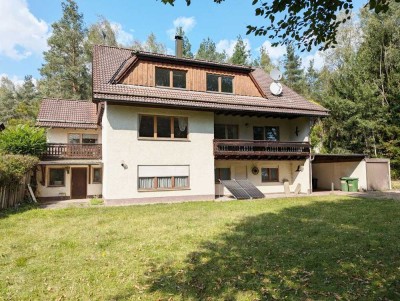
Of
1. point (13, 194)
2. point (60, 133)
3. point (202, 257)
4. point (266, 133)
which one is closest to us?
point (202, 257)

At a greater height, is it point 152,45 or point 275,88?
point 152,45

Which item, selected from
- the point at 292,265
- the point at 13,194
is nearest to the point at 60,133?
the point at 13,194

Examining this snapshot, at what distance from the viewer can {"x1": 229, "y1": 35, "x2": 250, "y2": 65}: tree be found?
48.4m

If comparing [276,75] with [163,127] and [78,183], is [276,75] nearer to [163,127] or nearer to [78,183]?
[163,127]

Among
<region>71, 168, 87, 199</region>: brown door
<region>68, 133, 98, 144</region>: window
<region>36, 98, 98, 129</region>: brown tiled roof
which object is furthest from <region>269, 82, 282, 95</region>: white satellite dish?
<region>71, 168, 87, 199</region>: brown door

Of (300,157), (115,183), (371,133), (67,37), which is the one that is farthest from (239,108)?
(67,37)

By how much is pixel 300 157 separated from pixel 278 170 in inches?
73.9

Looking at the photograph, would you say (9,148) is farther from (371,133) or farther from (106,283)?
(371,133)

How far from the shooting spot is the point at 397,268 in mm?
5211

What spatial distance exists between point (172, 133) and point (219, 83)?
4977 millimetres

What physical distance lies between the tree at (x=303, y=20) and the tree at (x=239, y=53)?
44.5 metres

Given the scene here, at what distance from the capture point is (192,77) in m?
17.7

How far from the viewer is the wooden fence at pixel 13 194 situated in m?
11.9

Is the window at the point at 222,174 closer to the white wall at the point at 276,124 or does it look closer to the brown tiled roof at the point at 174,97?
the white wall at the point at 276,124
